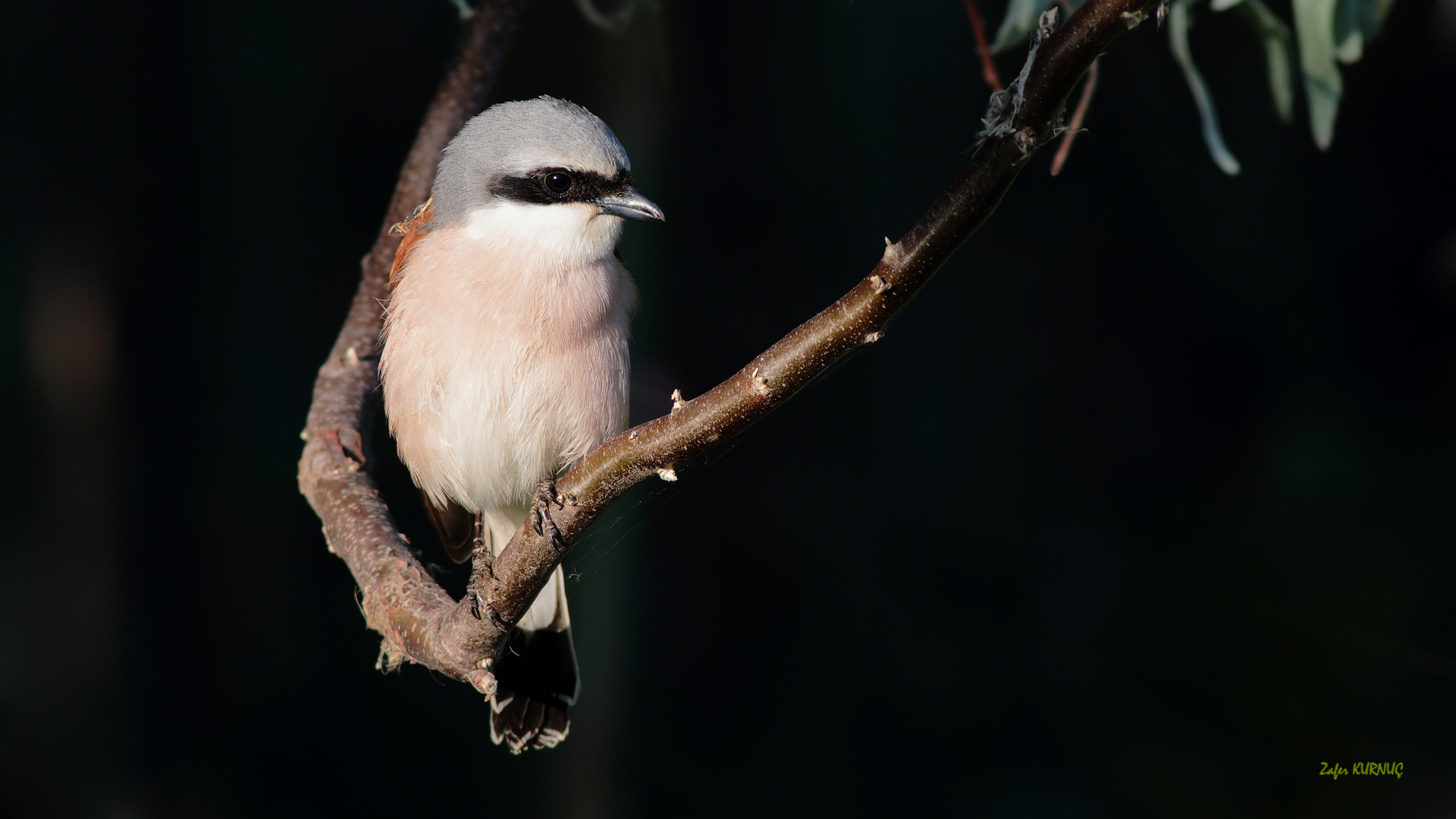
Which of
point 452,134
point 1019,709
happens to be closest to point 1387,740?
point 1019,709

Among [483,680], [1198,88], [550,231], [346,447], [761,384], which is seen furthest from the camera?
[346,447]

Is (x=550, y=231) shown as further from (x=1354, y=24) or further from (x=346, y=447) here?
(x=1354, y=24)

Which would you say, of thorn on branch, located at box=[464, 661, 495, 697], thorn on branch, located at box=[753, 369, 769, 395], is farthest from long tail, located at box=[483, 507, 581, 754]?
thorn on branch, located at box=[753, 369, 769, 395]

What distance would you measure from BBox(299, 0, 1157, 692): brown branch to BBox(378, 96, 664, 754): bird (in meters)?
0.16

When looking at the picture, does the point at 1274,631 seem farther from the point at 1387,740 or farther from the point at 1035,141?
the point at 1035,141

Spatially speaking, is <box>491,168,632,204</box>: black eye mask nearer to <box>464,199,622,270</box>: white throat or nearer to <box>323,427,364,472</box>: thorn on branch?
<box>464,199,622,270</box>: white throat

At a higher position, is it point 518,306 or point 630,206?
point 630,206

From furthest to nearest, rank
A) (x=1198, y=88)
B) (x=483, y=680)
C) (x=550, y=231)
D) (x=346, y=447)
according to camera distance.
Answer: (x=346, y=447) < (x=550, y=231) < (x=1198, y=88) < (x=483, y=680)

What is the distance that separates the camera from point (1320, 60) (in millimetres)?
1742

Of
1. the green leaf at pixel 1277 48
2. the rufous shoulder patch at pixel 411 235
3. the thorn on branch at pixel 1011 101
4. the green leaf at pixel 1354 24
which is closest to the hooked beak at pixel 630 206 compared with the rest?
the rufous shoulder patch at pixel 411 235

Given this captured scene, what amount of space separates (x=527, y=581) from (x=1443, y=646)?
2.71 m

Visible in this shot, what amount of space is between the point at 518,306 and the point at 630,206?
0.82 feet

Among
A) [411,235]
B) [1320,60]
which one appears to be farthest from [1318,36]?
[411,235]

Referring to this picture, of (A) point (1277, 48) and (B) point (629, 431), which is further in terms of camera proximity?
(A) point (1277, 48)
